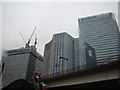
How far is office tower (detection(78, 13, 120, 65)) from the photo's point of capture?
14150 centimetres

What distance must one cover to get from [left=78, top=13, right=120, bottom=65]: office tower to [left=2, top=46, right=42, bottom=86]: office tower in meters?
62.7

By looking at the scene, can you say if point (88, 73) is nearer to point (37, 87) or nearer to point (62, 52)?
point (37, 87)

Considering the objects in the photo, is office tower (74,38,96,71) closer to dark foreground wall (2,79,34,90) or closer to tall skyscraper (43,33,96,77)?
tall skyscraper (43,33,96,77)

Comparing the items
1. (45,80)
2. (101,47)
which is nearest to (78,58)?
(101,47)

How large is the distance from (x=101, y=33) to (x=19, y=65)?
90.0 metres

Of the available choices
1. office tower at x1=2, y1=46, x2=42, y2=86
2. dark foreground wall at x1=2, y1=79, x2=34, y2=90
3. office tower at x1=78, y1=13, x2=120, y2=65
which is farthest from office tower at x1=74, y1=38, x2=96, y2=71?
dark foreground wall at x1=2, y1=79, x2=34, y2=90

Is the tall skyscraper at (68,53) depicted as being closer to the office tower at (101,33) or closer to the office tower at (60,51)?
the office tower at (60,51)

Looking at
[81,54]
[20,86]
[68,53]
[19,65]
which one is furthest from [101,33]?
[20,86]

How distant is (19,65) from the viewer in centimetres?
12900

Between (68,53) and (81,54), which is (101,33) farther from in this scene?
(68,53)

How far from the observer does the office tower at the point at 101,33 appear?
14150 cm

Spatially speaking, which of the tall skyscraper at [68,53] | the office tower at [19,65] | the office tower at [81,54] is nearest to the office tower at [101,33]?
the office tower at [81,54]

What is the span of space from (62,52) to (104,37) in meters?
59.8

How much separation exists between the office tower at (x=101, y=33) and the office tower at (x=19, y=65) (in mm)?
62719
